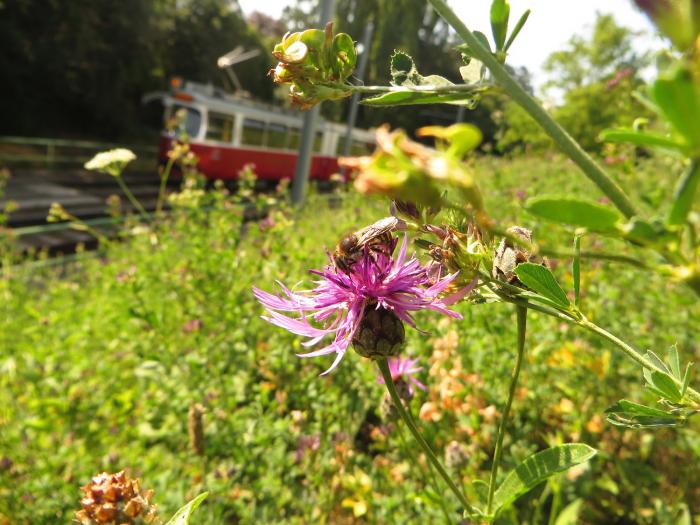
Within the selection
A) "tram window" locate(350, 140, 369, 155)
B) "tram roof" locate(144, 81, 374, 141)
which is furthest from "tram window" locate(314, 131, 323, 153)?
"tram window" locate(350, 140, 369, 155)

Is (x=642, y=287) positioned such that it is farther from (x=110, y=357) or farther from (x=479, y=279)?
(x=110, y=357)

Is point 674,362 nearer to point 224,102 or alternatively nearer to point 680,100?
point 680,100

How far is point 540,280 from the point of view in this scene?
325 millimetres

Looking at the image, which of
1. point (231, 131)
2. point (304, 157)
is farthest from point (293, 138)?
point (304, 157)

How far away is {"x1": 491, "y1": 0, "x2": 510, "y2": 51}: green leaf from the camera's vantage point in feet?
0.97

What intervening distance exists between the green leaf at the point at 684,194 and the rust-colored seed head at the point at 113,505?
2.00 ft

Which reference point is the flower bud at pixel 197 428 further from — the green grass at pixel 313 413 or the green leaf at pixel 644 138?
the green leaf at pixel 644 138

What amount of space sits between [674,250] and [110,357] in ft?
7.39

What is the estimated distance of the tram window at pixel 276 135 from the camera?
9.10 metres

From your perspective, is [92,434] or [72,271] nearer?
[92,434]

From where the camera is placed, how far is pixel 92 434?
5.39 ft

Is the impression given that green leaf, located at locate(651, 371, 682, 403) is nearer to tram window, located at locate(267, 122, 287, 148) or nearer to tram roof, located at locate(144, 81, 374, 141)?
tram roof, located at locate(144, 81, 374, 141)

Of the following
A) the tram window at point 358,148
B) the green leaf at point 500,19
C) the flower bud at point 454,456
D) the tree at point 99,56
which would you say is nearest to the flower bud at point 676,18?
the green leaf at point 500,19

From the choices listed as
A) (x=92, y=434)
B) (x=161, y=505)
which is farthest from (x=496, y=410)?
(x=92, y=434)
